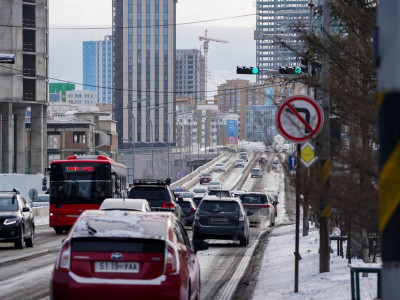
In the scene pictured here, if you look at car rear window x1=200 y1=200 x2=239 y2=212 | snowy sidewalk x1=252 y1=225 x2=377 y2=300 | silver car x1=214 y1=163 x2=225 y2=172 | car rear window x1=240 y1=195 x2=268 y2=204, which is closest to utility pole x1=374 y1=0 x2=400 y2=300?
snowy sidewalk x1=252 y1=225 x2=377 y2=300

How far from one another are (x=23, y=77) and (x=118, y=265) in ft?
320

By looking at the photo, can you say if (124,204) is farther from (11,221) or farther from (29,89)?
(29,89)

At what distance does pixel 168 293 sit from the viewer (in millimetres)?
10781

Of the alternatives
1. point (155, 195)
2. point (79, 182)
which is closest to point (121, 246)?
point (155, 195)

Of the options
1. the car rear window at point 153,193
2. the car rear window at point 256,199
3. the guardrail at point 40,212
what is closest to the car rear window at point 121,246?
the car rear window at point 153,193

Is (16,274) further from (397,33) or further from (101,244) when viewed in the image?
(397,33)

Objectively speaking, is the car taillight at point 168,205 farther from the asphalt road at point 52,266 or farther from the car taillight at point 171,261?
the car taillight at point 171,261

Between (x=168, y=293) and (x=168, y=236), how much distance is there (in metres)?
0.65

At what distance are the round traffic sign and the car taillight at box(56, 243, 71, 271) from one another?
14.2ft

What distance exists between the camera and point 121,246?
1092 cm

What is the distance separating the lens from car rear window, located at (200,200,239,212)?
30828 mm

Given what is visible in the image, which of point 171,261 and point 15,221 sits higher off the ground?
point 171,261

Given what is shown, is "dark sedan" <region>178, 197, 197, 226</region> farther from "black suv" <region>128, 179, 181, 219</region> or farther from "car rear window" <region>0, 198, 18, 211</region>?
"car rear window" <region>0, 198, 18, 211</region>

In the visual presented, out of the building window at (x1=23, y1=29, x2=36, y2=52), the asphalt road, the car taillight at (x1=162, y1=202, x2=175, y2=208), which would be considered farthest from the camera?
the building window at (x1=23, y1=29, x2=36, y2=52)
